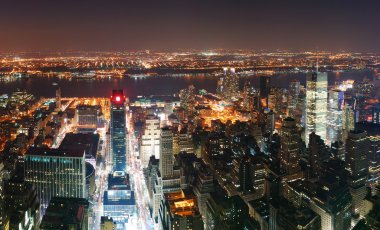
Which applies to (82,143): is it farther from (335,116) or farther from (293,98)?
(293,98)

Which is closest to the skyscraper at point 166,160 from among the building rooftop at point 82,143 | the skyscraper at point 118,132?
the skyscraper at point 118,132

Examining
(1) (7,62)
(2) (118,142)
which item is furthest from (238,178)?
(1) (7,62)

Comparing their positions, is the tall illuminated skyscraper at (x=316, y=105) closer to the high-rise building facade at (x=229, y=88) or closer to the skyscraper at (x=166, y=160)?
the skyscraper at (x=166, y=160)

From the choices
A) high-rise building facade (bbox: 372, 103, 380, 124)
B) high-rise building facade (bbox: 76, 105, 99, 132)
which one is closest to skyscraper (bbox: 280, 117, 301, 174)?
high-rise building facade (bbox: 372, 103, 380, 124)

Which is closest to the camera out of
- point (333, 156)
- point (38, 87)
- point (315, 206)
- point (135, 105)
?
point (315, 206)

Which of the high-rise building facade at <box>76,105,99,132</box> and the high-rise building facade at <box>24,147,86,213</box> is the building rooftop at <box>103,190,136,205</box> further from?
the high-rise building facade at <box>76,105,99,132</box>

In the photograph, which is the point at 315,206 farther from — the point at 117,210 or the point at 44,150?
the point at 44,150

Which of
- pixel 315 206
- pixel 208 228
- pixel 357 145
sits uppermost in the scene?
pixel 357 145
